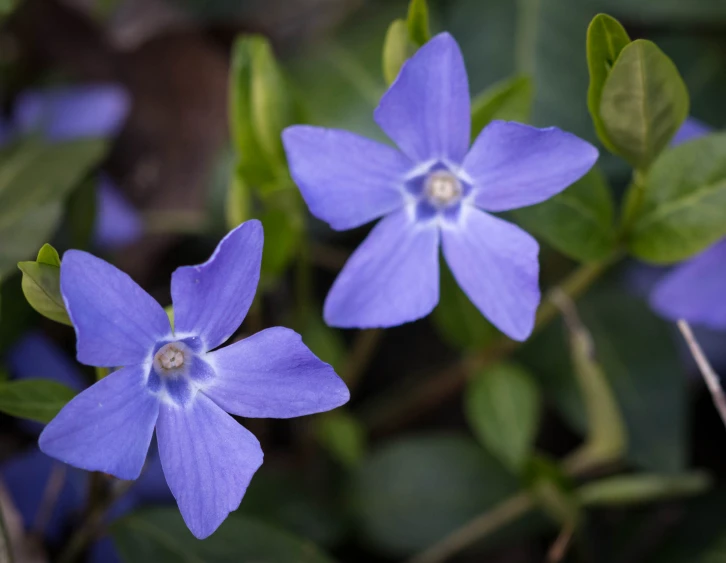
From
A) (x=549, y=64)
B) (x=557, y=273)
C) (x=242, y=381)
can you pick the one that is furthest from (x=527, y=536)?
(x=549, y=64)

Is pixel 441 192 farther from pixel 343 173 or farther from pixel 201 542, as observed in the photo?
pixel 201 542

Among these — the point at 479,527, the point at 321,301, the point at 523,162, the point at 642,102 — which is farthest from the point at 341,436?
the point at 642,102

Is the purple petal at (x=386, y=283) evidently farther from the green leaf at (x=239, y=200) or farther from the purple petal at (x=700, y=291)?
the purple petal at (x=700, y=291)

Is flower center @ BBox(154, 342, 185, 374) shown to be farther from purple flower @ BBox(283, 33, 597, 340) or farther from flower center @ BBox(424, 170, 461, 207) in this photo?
flower center @ BBox(424, 170, 461, 207)

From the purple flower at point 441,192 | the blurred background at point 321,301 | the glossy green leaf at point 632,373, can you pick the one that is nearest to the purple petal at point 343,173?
the purple flower at point 441,192

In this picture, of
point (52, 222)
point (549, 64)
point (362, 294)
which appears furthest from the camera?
point (549, 64)

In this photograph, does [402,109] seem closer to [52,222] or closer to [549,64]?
[52,222]

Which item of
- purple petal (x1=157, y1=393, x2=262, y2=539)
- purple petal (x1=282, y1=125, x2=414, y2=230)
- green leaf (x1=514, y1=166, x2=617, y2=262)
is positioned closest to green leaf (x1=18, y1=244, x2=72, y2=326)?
purple petal (x1=157, y1=393, x2=262, y2=539)
